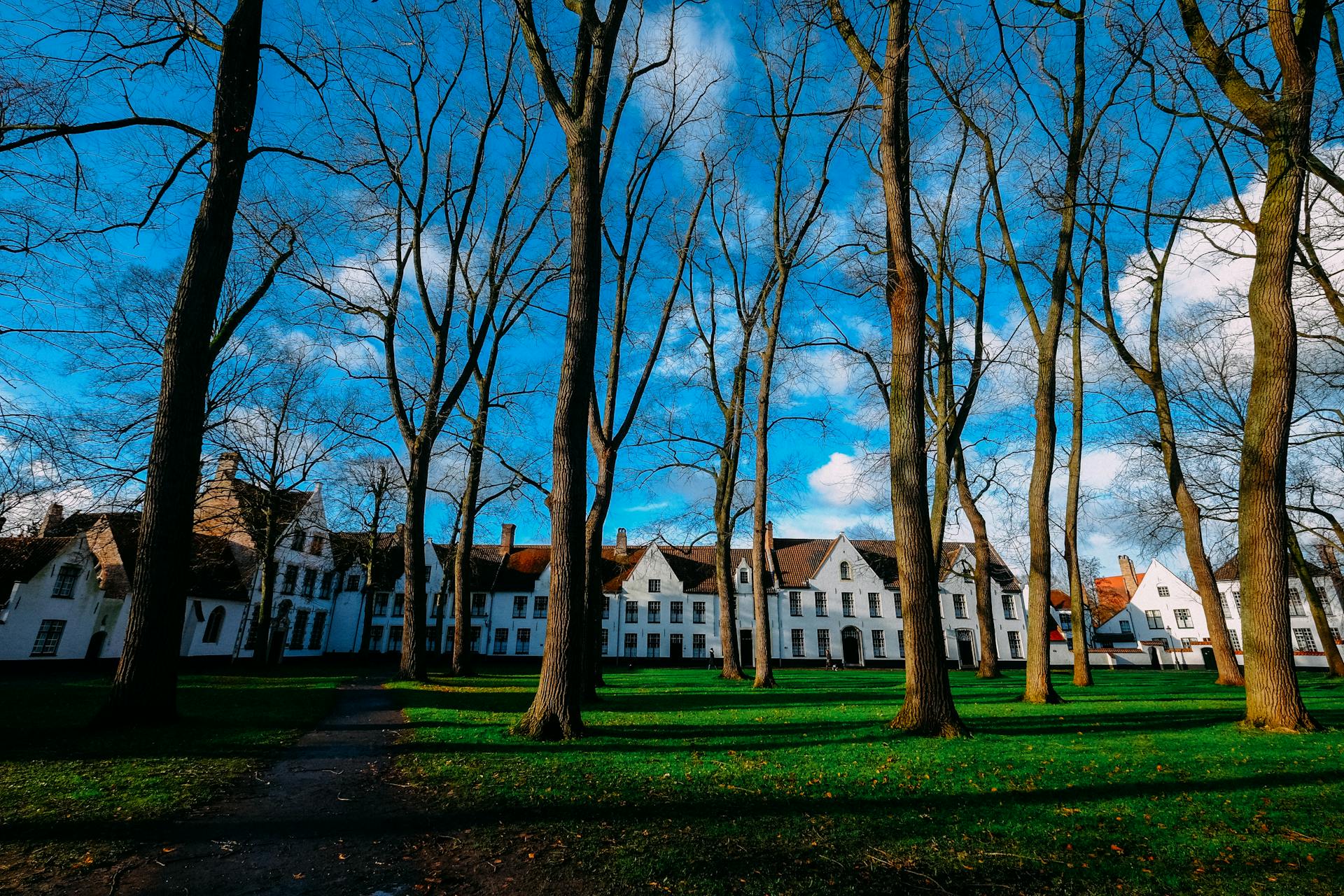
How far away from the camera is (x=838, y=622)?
43281mm

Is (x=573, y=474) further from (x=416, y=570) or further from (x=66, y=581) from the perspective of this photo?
(x=66, y=581)

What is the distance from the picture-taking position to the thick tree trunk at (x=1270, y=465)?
8148 millimetres

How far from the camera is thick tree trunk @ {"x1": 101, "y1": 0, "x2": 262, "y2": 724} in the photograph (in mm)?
7426

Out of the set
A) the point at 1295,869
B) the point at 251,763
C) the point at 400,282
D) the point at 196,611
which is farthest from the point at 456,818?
the point at 196,611

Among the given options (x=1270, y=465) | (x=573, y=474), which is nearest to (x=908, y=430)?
(x=573, y=474)

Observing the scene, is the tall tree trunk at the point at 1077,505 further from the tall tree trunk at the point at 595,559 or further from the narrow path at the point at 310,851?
the narrow path at the point at 310,851

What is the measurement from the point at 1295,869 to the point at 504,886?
4.20 metres

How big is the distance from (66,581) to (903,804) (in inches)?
1248

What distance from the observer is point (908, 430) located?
8.41 metres

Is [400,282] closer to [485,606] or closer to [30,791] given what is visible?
[30,791]

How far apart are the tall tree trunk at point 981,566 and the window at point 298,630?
36.4 m

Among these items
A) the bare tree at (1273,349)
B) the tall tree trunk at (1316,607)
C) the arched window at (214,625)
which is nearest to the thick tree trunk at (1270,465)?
the bare tree at (1273,349)

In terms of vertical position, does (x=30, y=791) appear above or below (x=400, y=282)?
below

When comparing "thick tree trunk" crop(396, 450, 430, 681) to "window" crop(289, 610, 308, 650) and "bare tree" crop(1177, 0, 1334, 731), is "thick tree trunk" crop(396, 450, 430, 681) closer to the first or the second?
"bare tree" crop(1177, 0, 1334, 731)
